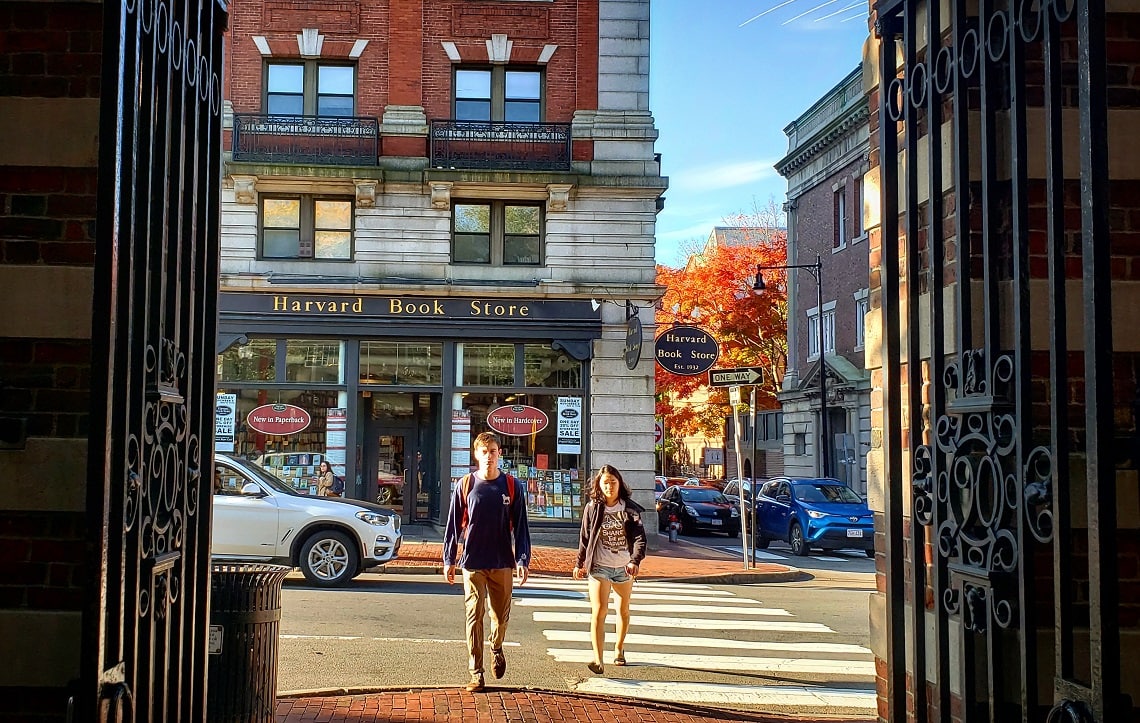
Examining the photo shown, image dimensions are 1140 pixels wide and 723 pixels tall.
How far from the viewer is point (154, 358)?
401 cm

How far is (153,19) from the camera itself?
3.95m

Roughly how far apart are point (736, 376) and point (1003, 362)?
47.6ft

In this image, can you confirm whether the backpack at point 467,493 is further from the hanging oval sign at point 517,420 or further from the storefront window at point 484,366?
the storefront window at point 484,366

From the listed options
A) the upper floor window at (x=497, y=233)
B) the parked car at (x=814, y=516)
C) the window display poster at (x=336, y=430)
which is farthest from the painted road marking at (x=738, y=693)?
the upper floor window at (x=497, y=233)

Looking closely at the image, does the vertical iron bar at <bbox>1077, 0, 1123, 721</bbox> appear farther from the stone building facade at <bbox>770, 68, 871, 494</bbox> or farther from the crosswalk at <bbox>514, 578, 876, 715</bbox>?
the stone building facade at <bbox>770, 68, 871, 494</bbox>

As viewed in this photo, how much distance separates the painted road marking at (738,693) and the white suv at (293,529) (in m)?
6.31

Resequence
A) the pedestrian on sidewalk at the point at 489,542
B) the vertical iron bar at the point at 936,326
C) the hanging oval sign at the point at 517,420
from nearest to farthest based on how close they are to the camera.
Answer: the vertical iron bar at the point at 936,326 < the pedestrian on sidewalk at the point at 489,542 < the hanging oval sign at the point at 517,420

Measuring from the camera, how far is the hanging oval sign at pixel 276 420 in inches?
864

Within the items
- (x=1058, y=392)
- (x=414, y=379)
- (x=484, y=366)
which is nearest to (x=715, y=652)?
(x=1058, y=392)

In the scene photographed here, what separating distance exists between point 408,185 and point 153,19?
62.2ft

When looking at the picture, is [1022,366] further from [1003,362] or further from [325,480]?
[325,480]

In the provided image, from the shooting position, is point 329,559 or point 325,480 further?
point 325,480

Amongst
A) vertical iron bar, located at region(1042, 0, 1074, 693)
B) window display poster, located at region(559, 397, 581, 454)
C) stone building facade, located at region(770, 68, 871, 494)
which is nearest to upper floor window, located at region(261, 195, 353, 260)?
window display poster, located at region(559, 397, 581, 454)

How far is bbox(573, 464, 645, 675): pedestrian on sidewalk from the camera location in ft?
32.1
